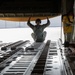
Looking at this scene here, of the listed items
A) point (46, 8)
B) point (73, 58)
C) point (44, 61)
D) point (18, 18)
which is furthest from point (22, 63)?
point (18, 18)

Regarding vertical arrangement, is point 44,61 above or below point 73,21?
below

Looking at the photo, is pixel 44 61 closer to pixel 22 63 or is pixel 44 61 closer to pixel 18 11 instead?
pixel 22 63

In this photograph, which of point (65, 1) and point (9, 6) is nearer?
point (65, 1)

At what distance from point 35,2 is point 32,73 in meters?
8.27

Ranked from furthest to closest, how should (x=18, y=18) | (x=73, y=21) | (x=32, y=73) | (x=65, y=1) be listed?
(x=18, y=18) < (x=65, y=1) < (x=73, y=21) < (x=32, y=73)

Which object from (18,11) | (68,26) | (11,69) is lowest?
(11,69)

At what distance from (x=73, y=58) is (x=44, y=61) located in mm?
939

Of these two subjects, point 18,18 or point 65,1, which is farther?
point 18,18

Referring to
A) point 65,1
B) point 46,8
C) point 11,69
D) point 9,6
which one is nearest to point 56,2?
point 46,8

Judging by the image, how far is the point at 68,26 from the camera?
34.8 ft

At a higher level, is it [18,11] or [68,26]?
[18,11]

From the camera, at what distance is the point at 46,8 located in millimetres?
13586

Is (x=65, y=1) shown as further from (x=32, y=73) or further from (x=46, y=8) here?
(x=32, y=73)

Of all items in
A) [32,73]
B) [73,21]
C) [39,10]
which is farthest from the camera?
[39,10]
